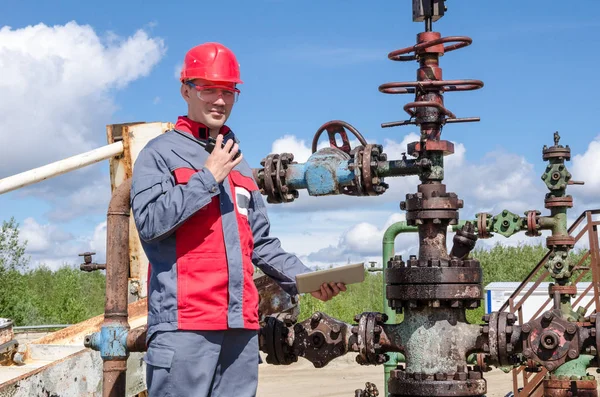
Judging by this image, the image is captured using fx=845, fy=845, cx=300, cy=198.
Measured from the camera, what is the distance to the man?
2445 mm

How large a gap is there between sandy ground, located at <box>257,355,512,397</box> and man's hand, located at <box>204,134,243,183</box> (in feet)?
17.4

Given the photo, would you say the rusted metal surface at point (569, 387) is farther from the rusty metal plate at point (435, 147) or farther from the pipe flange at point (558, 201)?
the rusty metal plate at point (435, 147)

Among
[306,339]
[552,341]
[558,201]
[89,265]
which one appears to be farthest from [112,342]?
[558,201]

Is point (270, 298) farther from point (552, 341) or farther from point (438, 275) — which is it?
point (552, 341)

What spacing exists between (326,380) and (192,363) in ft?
21.3

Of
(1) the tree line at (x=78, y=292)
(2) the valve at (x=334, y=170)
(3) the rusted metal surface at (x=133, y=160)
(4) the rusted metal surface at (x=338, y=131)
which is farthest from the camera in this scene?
(1) the tree line at (x=78, y=292)

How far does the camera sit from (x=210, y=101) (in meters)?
2.67

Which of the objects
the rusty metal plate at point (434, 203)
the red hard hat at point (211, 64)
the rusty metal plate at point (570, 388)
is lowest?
the rusty metal plate at point (570, 388)

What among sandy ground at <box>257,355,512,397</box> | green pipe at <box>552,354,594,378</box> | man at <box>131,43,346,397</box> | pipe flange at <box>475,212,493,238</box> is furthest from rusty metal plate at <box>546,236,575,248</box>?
man at <box>131,43,346,397</box>

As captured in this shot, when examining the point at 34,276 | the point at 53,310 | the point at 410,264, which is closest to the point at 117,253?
the point at 410,264

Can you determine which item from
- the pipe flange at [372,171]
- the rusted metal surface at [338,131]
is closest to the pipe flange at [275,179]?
the rusted metal surface at [338,131]

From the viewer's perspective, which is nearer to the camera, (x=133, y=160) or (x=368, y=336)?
(x=368, y=336)

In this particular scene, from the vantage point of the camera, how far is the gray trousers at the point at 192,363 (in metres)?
2.45

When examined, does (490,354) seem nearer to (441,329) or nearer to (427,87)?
(441,329)
